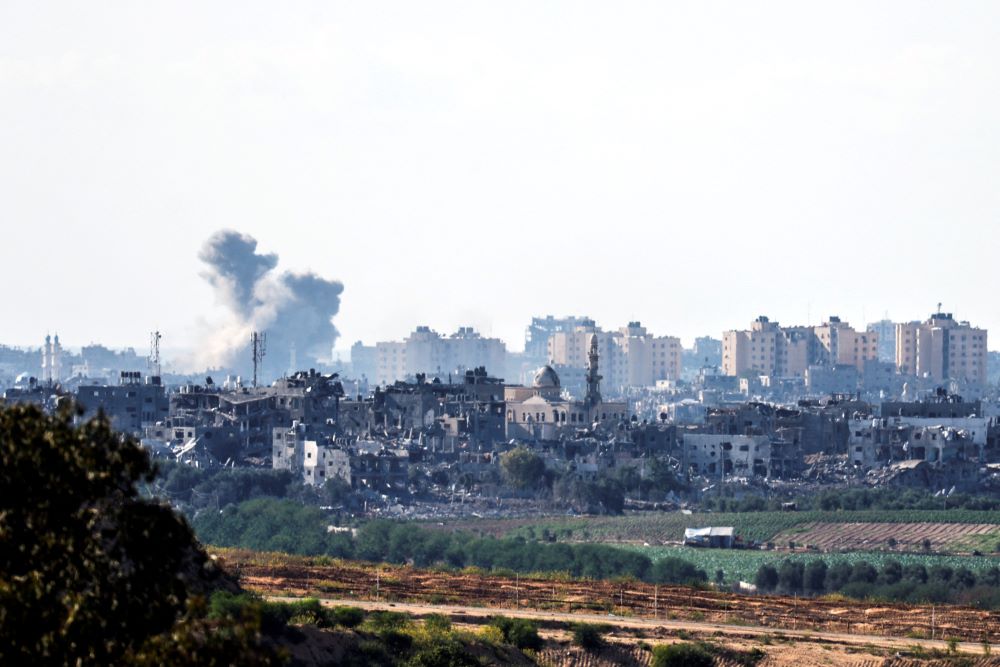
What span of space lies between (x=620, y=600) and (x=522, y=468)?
4946 cm

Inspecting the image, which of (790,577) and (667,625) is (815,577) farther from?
(667,625)

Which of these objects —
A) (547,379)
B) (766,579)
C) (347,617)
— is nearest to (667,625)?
(347,617)

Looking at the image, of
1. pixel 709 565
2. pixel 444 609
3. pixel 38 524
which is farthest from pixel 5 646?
pixel 709 565

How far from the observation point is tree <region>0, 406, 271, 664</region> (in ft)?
54.8

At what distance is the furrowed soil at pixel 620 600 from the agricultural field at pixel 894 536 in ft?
81.4

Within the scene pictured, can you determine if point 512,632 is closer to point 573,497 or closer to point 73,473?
point 73,473

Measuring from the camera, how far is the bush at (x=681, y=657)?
3638 centimetres

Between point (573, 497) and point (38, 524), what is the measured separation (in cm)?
7383

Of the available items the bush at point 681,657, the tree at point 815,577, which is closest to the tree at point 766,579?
the tree at point 815,577

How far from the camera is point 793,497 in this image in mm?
94062

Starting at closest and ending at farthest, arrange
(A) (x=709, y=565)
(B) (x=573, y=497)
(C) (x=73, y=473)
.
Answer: (C) (x=73, y=473) → (A) (x=709, y=565) → (B) (x=573, y=497)

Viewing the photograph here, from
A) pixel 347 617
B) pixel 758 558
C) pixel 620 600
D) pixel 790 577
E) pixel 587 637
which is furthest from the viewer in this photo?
pixel 758 558

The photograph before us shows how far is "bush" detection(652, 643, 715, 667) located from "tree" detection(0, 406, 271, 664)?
19.1 m

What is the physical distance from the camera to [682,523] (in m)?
82.1
